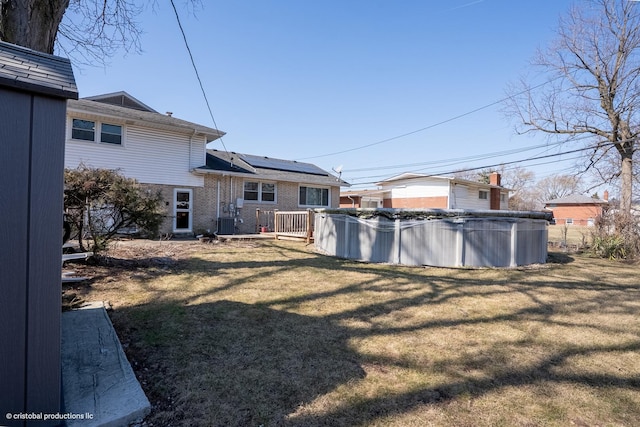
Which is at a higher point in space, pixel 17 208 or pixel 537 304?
pixel 17 208

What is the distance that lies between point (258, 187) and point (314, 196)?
12.7 feet

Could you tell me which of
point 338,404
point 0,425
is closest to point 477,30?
point 338,404

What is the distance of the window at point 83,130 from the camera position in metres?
12.4

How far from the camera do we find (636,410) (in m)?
2.55

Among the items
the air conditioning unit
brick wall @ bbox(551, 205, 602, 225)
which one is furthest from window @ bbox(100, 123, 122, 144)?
brick wall @ bbox(551, 205, 602, 225)

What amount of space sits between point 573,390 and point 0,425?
13.7 feet

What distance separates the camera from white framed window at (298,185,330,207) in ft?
62.4

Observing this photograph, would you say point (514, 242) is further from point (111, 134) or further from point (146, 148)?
point (111, 134)

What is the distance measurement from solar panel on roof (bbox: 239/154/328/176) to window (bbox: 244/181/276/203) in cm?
173

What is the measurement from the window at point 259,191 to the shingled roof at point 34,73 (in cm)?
1453

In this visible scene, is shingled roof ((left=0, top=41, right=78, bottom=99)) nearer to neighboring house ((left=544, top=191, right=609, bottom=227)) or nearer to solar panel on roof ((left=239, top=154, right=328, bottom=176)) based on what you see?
solar panel on roof ((left=239, top=154, right=328, bottom=176))

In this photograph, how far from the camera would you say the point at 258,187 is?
17.2 m

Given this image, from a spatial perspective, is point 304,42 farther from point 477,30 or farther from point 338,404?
point 338,404

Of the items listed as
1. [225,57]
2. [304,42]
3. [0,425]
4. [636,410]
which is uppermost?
[304,42]
